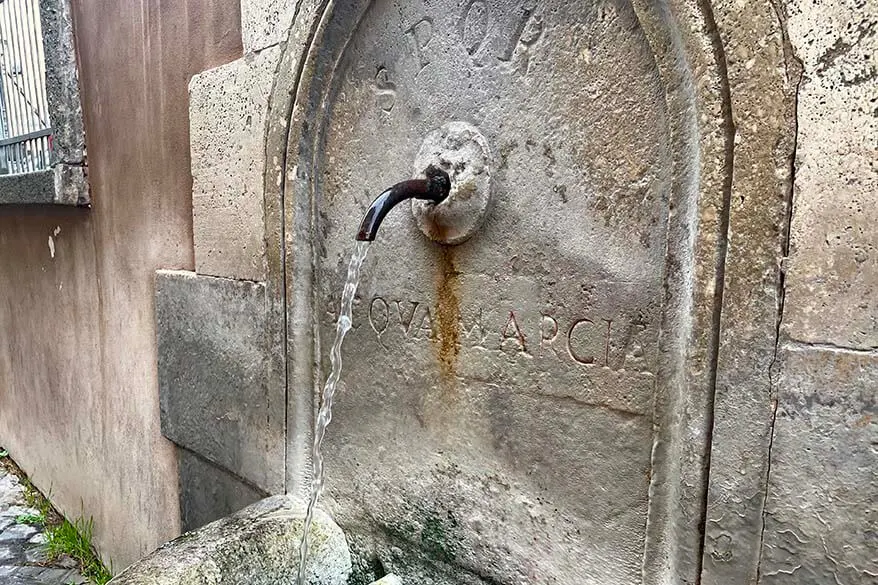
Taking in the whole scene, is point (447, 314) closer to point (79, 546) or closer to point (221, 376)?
point (221, 376)

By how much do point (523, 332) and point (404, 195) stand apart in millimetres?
386

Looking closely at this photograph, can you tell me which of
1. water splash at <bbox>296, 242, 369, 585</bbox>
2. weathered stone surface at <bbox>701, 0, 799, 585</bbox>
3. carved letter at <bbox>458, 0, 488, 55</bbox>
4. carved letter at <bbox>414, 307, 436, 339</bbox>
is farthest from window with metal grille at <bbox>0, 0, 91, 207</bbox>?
weathered stone surface at <bbox>701, 0, 799, 585</bbox>

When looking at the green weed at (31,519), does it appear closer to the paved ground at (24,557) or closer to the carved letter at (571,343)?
the paved ground at (24,557)

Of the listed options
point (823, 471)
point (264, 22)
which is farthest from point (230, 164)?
point (823, 471)

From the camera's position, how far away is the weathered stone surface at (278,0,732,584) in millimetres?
986

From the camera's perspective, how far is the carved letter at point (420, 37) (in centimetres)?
133

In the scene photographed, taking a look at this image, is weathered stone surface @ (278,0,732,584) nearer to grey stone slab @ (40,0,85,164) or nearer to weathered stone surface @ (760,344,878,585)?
weathered stone surface @ (760,344,878,585)

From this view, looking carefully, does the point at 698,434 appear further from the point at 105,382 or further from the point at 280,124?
the point at 105,382

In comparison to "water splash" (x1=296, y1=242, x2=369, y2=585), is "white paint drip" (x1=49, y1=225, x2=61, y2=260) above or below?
above

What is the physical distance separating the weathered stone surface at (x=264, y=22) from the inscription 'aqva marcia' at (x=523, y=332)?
77 cm

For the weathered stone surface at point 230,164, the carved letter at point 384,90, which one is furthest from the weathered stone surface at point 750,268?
the weathered stone surface at point 230,164

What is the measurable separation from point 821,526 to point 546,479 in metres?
0.51

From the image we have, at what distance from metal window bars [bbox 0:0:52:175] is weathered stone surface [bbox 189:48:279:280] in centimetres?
149

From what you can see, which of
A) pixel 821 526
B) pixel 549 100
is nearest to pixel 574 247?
pixel 549 100
